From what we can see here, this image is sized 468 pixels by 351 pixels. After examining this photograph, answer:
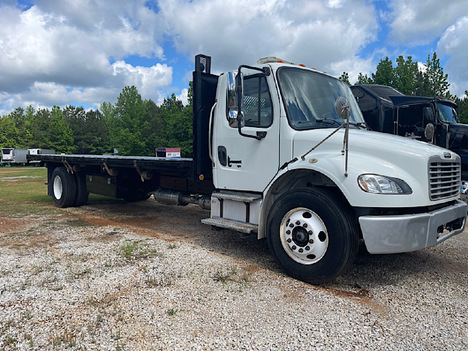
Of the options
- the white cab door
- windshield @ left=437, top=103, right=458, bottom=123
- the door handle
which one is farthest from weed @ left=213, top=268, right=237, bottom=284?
windshield @ left=437, top=103, right=458, bottom=123

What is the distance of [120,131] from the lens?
58188 millimetres

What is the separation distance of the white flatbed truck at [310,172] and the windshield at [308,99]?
2cm

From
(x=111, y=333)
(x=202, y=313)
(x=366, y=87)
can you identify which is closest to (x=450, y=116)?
(x=366, y=87)

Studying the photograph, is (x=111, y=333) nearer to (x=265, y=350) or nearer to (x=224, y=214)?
(x=265, y=350)

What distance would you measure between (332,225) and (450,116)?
8.49 metres

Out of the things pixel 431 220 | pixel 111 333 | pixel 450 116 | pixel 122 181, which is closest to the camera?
pixel 111 333

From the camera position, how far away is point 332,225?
373 centimetres

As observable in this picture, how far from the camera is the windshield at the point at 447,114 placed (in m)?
9.91

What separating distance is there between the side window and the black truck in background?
577 cm

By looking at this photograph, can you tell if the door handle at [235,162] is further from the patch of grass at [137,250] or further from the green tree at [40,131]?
the green tree at [40,131]

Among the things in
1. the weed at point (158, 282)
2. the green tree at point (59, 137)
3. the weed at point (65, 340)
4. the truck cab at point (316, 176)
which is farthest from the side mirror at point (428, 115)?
the green tree at point (59, 137)

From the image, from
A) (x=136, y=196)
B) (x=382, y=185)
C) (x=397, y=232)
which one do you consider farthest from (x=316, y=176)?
(x=136, y=196)

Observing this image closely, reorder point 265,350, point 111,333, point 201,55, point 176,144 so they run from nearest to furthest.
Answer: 1. point 265,350
2. point 111,333
3. point 201,55
4. point 176,144

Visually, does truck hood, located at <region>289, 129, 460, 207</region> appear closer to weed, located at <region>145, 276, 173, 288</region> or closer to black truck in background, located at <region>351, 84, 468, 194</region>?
weed, located at <region>145, 276, 173, 288</region>
